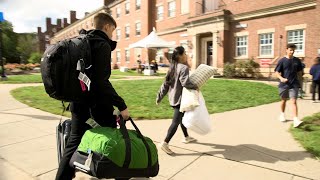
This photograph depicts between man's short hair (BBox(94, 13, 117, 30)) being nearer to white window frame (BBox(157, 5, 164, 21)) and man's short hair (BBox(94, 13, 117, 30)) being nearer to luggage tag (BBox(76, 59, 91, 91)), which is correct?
luggage tag (BBox(76, 59, 91, 91))

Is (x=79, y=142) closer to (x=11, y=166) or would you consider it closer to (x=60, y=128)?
(x=60, y=128)

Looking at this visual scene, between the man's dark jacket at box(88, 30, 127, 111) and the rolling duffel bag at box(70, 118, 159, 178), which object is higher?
the man's dark jacket at box(88, 30, 127, 111)

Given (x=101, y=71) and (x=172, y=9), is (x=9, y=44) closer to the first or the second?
(x=172, y=9)

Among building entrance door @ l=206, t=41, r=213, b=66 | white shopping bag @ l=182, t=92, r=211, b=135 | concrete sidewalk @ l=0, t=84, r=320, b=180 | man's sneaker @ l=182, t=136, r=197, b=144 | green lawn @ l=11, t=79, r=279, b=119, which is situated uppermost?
building entrance door @ l=206, t=41, r=213, b=66

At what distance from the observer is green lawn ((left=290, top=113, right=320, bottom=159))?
4.74 m

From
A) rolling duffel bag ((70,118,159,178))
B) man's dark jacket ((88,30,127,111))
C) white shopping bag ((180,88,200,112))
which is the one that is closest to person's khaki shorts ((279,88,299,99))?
white shopping bag ((180,88,200,112))

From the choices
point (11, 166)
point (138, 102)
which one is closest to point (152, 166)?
point (11, 166)

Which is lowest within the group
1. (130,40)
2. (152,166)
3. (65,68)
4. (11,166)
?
(11,166)

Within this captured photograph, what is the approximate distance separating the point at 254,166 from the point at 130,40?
35.3 m

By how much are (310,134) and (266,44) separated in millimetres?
15785

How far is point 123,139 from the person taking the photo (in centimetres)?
259

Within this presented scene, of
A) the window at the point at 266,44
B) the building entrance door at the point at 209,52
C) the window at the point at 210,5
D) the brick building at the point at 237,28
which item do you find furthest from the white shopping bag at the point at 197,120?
the building entrance door at the point at 209,52

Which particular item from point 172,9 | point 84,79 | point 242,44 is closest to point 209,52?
point 242,44

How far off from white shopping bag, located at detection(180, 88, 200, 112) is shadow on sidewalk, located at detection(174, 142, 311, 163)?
2.38 ft
